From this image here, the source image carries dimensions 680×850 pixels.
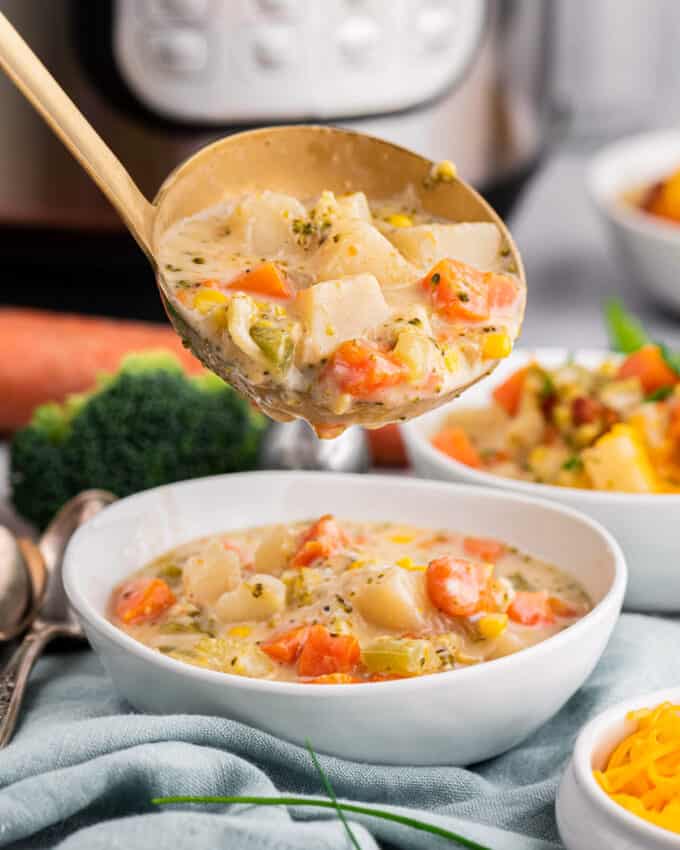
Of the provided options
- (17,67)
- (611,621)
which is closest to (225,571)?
(611,621)

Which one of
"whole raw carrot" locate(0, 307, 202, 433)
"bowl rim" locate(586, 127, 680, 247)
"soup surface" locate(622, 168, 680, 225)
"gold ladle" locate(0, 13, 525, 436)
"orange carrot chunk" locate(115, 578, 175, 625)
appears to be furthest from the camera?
"soup surface" locate(622, 168, 680, 225)

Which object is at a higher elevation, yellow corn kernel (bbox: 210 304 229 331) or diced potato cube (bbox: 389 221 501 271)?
yellow corn kernel (bbox: 210 304 229 331)

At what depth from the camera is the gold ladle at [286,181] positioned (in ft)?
8.49

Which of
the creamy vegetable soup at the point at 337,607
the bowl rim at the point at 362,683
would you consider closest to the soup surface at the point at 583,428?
the bowl rim at the point at 362,683

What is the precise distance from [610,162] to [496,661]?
358 cm

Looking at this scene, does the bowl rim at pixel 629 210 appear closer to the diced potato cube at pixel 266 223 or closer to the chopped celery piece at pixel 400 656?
the diced potato cube at pixel 266 223

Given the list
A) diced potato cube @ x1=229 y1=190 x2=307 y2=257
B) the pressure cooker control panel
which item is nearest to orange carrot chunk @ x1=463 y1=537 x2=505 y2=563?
diced potato cube @ x1=229 y1=190 x2=307 y2=257

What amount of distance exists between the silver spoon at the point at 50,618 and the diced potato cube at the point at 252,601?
418 millimetres

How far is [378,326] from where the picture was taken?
8.30ft

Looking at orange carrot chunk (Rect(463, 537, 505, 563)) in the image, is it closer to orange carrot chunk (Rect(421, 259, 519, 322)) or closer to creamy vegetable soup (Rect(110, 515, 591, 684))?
creamy vegetable soup (Rect(110, 515, 591, 684))

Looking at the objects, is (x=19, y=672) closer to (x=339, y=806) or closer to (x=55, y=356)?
(x=339, y=806)

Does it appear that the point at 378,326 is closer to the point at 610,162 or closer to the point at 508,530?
the point at 508,530

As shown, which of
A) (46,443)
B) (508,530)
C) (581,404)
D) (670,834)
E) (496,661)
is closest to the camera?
(670,834)

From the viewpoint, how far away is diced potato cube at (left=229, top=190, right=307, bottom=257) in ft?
8.98
